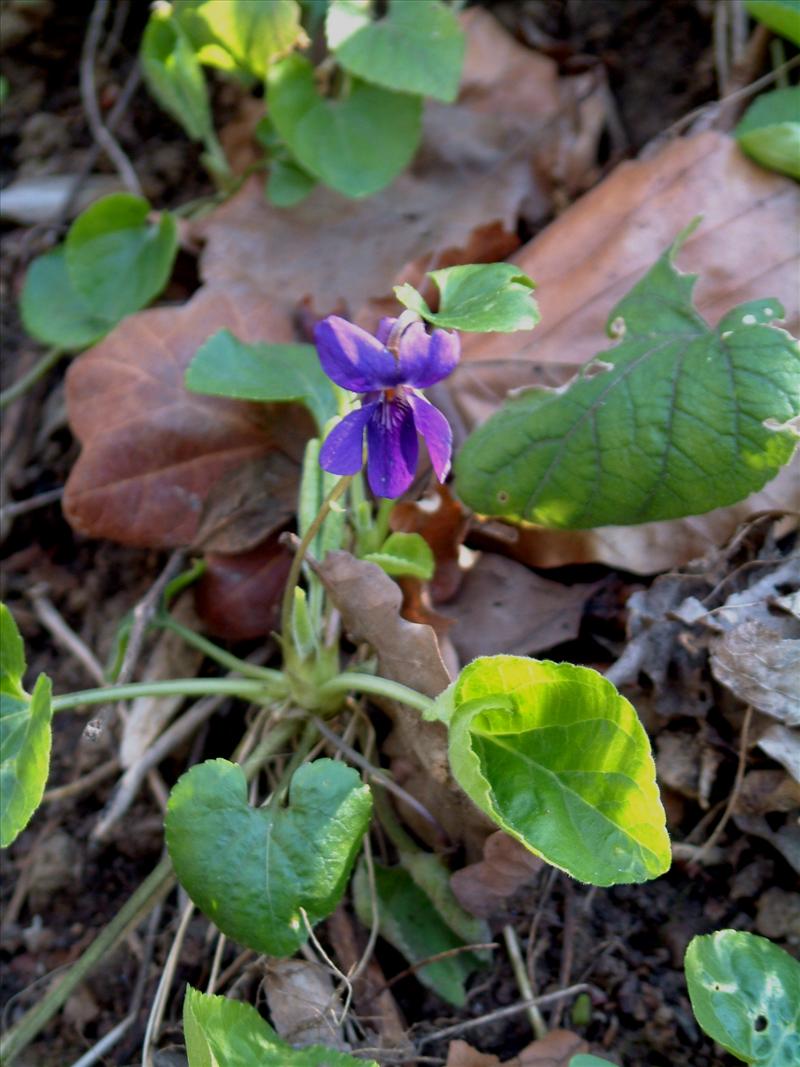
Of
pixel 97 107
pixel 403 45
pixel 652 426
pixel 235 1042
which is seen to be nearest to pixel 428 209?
pixel 403 45

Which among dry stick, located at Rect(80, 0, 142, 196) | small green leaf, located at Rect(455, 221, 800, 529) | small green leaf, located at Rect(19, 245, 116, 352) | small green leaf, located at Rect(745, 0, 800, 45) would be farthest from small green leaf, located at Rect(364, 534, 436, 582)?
dry stick, located at Rect(80, 0, 142, 196)

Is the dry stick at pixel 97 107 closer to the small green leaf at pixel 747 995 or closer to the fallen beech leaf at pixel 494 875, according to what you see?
the fallen beech leaf at pixel 494 875

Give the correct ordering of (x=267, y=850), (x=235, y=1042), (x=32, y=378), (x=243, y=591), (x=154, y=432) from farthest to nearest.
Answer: (x=32, y=378), (x=154, y=432), (x=243, y=591), (x=267, y=850), (x=235, y=1042)

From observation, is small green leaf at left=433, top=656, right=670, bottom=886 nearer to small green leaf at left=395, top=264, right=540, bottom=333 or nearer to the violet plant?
the violet plant

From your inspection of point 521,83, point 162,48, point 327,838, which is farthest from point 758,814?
point 162,48

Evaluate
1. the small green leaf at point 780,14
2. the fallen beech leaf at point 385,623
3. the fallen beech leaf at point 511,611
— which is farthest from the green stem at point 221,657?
the small green leaf at point 780,14

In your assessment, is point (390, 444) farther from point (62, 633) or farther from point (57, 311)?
point (57, 311)
